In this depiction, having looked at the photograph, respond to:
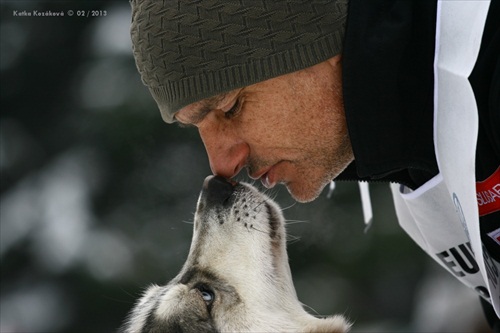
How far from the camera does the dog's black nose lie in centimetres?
334

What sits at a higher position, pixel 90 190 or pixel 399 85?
pixel 399 85

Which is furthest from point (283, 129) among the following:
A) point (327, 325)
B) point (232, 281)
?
point (327, 325)

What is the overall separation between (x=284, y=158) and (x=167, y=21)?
2.18 ft

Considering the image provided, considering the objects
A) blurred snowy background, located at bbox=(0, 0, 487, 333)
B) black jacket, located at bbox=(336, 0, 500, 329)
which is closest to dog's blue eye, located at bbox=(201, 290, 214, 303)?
black jacket, located at bbox=(336, 0, 500, 329)

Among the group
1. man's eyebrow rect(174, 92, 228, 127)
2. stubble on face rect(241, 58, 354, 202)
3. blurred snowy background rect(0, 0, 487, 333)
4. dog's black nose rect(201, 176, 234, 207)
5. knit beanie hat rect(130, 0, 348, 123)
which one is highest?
knit beanie hat rect(130, 0, 348, 123)

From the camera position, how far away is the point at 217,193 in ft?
11.0

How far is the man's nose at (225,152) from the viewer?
3.04 metres

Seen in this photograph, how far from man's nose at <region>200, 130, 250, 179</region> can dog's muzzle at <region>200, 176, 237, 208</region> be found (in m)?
0.16

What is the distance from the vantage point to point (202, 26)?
9.00 ft

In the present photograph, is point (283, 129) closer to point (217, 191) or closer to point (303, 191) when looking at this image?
point (303, 191)

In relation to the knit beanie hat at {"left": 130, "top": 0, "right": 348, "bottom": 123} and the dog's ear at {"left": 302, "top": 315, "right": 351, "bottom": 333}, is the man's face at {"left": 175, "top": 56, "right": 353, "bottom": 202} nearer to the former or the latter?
the knit beanie hat at {"left": 130, "top": 0, "right": 348, "bottom": 123}

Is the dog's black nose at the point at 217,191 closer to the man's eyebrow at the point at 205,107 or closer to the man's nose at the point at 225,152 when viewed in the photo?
the man's nose at the point at 225,152

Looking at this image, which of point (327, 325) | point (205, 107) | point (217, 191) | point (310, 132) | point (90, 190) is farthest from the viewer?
point (90, 190)

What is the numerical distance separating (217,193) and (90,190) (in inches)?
135
